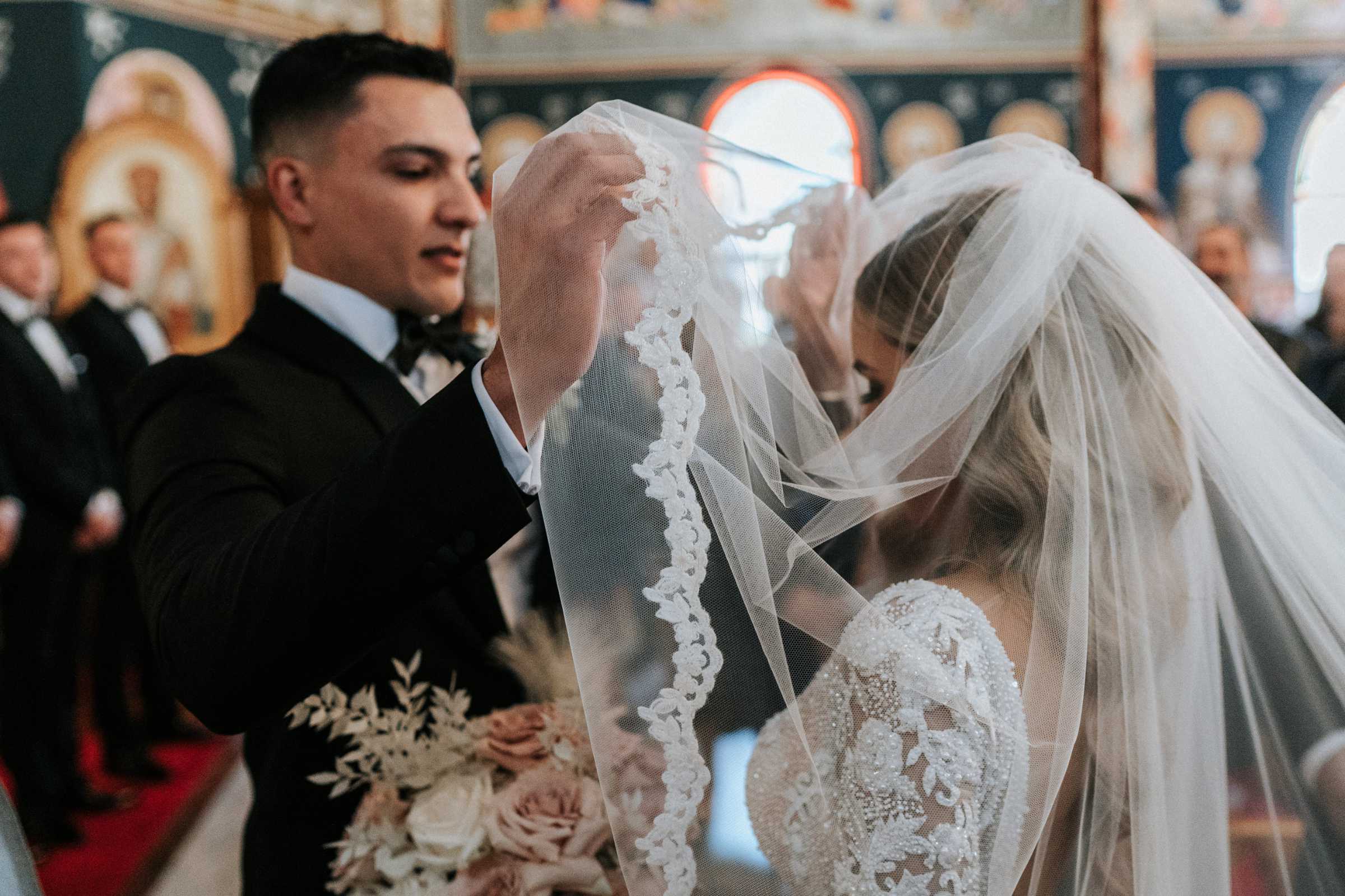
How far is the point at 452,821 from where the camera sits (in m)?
1.41

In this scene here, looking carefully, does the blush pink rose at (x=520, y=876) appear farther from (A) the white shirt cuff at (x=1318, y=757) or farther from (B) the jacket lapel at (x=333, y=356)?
(A) the white shirt cuff at (x=1318, y=757)

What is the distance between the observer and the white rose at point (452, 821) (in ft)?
4.58

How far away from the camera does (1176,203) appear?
9.95 metres

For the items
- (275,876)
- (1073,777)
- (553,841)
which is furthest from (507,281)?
(275,876)

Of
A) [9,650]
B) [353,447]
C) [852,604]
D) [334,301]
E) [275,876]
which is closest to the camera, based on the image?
[852,604]

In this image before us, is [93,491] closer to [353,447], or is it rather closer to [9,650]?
[9,650]

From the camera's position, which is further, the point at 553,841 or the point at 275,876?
the point at 275,876

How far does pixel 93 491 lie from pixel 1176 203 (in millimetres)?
8889

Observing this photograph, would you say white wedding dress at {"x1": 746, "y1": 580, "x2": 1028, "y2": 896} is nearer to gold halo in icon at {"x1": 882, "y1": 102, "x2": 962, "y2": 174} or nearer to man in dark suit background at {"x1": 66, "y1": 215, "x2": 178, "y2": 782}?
man in dark suit background at {"x1": 66, "y1": 215, "x2": 178, "y2": 782}

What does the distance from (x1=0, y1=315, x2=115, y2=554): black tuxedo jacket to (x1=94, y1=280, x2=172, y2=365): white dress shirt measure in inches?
32.3

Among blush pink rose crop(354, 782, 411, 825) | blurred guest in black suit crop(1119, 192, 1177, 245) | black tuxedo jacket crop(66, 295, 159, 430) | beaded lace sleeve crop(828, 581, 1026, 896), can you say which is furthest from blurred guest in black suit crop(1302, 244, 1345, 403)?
black tuxedo jacket crop(66, 295, 159, 430)

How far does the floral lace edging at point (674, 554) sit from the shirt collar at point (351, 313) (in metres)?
0.88

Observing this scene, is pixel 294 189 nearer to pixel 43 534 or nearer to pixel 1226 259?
pixel 43 534

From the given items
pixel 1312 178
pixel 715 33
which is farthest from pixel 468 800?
pixel 1312 178
